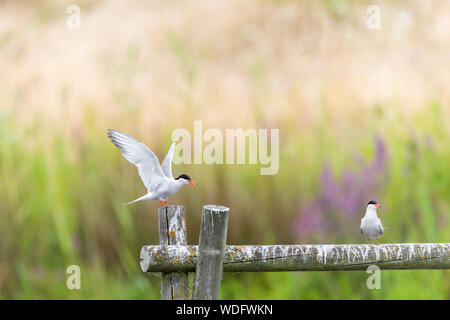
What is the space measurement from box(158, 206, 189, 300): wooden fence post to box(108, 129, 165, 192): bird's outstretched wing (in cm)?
11

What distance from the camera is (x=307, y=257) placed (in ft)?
6.92

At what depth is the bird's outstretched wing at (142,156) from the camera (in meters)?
2.02

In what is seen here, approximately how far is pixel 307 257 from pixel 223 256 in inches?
13.0

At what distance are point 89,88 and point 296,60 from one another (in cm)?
182

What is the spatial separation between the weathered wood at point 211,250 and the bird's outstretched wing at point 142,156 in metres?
0.23

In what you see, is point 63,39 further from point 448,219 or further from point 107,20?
point 448,219

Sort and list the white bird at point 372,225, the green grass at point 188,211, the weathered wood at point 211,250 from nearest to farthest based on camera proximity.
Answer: the weathered wood at point 211,250 < the white bird at point 372,225 < the green grass at point 188,211

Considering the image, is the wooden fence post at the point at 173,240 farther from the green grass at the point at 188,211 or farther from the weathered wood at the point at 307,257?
the green grass at the point at 188,211

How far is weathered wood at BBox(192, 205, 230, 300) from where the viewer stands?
6.39 feet

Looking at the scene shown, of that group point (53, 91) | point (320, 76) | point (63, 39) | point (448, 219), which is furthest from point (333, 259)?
point (63, 39)

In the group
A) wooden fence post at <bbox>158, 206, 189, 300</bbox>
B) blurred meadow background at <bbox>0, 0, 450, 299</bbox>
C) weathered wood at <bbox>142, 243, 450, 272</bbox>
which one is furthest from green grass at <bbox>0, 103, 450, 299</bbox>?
wooden fence post at <bbox>158, 206, 189, 300</bbox>

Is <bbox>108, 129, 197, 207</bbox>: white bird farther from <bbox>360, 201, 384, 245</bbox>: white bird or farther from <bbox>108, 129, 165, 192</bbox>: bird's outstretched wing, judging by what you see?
<bbox>360, 201, 384, 245</bbox>: white bird

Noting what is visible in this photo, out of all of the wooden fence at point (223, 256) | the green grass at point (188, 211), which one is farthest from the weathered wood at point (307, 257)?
the green grass at point (188, 211)

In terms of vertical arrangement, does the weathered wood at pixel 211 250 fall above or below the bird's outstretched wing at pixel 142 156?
below
